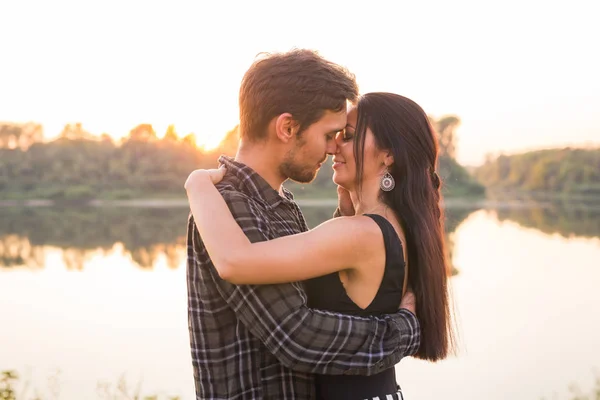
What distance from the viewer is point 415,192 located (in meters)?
2.04

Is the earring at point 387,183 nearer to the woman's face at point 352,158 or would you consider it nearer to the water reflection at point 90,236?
the woman's face at point 352,158

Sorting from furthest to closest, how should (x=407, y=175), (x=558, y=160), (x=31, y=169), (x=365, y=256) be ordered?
1. (x=558, y=160)
2. (x=31, y=169)
3. (x=407, y=175)
4. (x=365, y=256)

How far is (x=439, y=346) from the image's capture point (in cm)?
206

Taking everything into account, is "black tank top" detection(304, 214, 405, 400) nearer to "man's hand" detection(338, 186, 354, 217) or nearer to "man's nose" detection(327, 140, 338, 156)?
"man's nose" detection(327, 140, 338, 156)

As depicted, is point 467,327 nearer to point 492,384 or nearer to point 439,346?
point 492,384

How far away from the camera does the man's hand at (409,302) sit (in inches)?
78.3

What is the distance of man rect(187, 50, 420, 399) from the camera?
66.8 inches

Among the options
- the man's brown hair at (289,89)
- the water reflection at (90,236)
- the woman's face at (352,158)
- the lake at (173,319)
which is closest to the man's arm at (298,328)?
the man's brown hair at (289,89)

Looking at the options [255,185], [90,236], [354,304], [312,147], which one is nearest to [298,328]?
[354,304]

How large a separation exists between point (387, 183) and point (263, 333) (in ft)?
2.09

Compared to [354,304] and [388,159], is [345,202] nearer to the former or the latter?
[388,159]

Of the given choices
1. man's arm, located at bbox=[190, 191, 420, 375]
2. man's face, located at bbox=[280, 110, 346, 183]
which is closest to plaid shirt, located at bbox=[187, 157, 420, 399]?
man's arm, located at bbox=[190, 191, 420, 375]

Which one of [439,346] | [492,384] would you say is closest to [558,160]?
[492,384]

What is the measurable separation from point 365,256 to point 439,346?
447 mm
